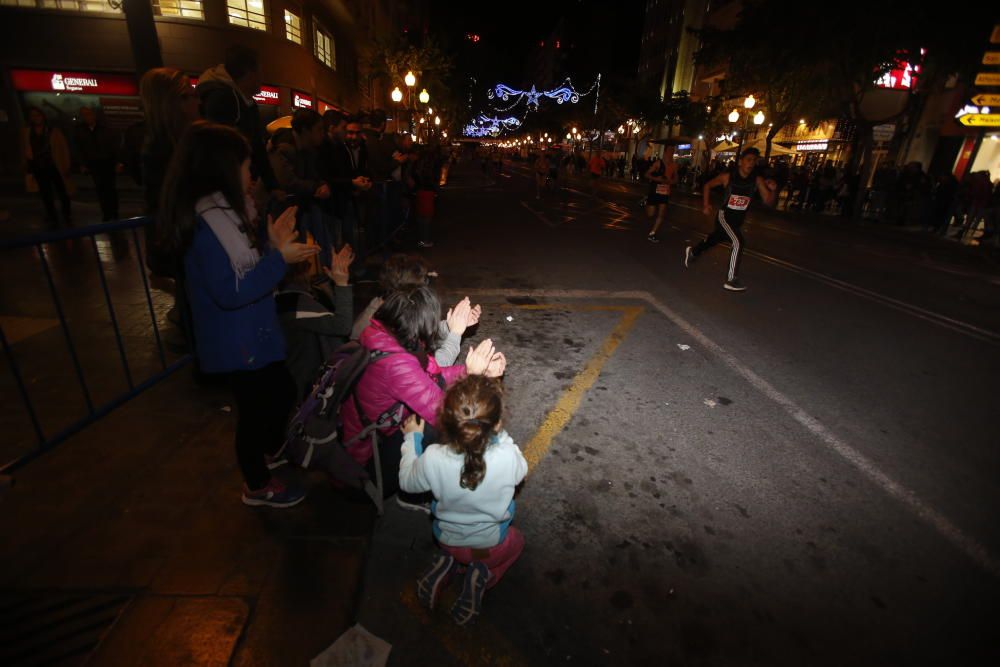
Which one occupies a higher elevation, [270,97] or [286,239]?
[270,97]

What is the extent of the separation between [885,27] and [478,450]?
75.6 feet

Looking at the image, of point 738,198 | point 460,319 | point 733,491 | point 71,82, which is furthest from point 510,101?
point 733,491

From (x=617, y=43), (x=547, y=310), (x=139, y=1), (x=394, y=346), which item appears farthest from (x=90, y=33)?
(x=617, y=43)

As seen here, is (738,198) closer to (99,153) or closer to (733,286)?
(733,286)

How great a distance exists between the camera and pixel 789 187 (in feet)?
80.8

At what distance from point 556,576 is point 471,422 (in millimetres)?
1044

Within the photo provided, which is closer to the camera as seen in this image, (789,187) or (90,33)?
(90,33)

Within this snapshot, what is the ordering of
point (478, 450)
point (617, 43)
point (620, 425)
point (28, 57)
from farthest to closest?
point (617, 43), point (28, 57), point (620, 425), point (478, 450)

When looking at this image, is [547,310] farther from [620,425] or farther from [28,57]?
[28,57]

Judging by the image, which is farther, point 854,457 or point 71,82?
point 71,82

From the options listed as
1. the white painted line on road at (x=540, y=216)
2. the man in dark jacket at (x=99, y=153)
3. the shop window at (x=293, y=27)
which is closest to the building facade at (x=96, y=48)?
the shop window at (x=293, y=27)

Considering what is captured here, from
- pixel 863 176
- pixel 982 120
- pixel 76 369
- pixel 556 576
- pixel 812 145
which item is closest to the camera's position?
pixel 556 576

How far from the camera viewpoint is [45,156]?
8.82 m

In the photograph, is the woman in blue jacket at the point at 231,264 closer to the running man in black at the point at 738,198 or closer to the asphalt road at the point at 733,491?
the asphalt road at the point at 733,491
